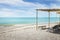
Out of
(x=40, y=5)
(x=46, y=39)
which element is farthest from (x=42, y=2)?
(x=46, y=39)

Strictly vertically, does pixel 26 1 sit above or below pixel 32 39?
above

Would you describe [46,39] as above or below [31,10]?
below

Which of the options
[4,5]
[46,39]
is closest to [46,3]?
[4,5]

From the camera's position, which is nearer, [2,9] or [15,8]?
[2,9]

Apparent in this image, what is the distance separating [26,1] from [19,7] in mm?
1406

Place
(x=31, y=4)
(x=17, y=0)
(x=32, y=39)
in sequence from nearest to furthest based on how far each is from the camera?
1. (x=32, y=39)
2. (x=17, y=0)
3. (x=31, y=4)

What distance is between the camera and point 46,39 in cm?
381

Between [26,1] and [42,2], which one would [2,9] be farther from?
[42,2]

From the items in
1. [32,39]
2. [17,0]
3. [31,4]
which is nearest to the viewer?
[32,39]

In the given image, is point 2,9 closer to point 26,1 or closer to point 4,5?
point 4,5

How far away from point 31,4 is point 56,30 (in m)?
1.90

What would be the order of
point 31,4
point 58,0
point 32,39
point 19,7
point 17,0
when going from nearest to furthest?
point 32,39 < point 58,0 < point 17,0 < point 31,4 < point 19,7

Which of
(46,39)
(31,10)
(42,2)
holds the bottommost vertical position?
(46,39)

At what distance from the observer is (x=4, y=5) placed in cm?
649
